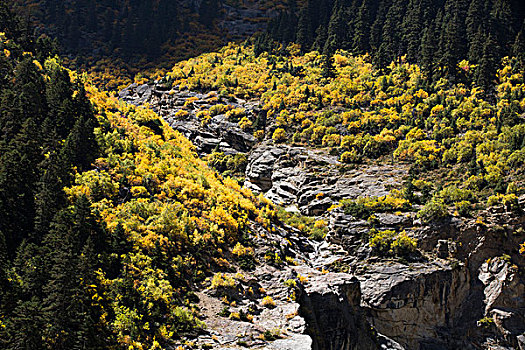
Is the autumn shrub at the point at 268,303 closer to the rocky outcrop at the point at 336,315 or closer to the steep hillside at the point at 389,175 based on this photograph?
the rocky outcrop at the point at 336,315

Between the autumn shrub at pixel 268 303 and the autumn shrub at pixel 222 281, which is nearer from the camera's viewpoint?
the autumn shrub at pixel 222 281

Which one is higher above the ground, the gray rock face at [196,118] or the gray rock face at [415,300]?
the gray rock face at [196,118]

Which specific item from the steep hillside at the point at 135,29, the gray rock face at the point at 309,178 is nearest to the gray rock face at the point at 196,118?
the gray rock face at the point at 309,178

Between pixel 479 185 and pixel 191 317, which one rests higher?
pixel 479 185

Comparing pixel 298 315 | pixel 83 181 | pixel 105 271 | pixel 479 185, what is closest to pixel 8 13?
pixel 83 181

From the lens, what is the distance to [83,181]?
36938 millimetres

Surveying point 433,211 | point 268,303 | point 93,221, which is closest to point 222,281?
point 268,303

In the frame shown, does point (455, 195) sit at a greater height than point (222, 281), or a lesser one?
greater

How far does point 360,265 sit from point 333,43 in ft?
190

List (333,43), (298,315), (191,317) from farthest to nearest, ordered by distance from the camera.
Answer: (333,43)
(298,315)
(191,317)

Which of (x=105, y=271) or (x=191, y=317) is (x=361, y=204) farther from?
(x=105, y=271)

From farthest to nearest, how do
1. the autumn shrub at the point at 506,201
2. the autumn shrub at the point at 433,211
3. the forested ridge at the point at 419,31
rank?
1. the forested ridge at the point at 419,31
2. the autumn shrub at the point at 433,211
3. the autumn shrub at the point at 506,201

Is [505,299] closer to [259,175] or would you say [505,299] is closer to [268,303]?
[268,303]

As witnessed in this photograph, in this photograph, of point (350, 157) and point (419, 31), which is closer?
point (350, 157)
